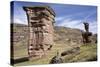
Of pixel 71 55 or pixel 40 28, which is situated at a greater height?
pixel 40 28

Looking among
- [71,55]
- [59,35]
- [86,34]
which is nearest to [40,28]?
[59,35]

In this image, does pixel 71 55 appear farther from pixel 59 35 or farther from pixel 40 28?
pixel 40 28

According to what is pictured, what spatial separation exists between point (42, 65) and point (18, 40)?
0.38 meters

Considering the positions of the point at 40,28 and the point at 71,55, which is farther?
the point at 71,55

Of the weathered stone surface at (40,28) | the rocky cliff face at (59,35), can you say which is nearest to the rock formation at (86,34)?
the rocky cliff face at (59,35)

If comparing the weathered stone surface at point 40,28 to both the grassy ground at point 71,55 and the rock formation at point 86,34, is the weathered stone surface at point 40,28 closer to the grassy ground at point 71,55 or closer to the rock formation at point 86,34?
the grassy ground at point 71,55

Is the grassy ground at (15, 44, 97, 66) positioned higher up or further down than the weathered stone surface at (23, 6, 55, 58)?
further down

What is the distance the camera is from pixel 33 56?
2273mm

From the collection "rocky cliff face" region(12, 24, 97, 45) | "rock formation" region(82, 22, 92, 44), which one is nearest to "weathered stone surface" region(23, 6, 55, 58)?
"rocky cliff face" region(12, 24, 97, 45)

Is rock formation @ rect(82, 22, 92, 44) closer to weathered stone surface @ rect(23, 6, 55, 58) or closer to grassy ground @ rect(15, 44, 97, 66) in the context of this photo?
grassy ground @ rect(15, 44, 97, 66)

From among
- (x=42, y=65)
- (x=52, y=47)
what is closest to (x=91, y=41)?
(x=52, y=47)

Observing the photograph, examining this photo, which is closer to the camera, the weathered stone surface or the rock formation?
the weathered stone surface

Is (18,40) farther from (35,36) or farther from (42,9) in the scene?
(42,9)
